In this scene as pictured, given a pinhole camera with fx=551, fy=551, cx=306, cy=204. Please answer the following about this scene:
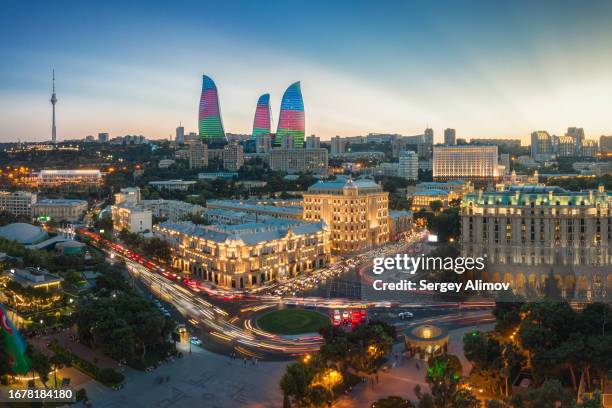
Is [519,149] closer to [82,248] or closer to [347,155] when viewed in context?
[347,155]

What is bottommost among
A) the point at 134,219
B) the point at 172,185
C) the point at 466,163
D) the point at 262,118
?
the point at 134,219

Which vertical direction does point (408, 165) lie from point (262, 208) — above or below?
above

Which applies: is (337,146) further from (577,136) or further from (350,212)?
(350,212)

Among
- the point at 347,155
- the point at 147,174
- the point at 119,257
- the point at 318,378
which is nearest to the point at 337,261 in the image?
the point at 119,257

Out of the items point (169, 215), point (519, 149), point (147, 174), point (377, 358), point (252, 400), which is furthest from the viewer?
point (519, 149)

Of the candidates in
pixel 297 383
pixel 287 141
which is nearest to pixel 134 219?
pixel 297 383

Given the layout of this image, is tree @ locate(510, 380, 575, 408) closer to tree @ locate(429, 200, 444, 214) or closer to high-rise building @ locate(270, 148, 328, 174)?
tree @ locate(429, 200, 444, 214)
